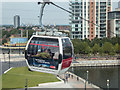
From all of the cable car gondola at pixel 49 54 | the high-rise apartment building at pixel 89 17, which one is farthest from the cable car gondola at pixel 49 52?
the high-rise apartment building at pixel 89 17

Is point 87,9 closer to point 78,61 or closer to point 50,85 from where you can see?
point 78,61

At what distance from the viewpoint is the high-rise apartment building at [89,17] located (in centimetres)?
3791

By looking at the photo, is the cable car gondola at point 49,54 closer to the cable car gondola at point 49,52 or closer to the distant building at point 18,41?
the cable car gondola at point 49,52

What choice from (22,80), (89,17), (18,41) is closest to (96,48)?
(89,17)

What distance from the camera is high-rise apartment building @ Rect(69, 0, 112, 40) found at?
124ft

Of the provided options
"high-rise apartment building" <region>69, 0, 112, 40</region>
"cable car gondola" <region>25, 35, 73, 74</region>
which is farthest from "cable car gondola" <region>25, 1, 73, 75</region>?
"high-rise apartment building" <region>69, 0, 112, 40</region>

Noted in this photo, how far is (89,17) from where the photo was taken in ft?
125

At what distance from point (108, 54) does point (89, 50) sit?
325cm

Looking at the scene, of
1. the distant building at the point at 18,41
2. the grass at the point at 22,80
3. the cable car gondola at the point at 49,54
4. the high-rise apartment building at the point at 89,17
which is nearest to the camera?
the cable car gondola at the point at 49,54

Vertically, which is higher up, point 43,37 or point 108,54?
point 43,37

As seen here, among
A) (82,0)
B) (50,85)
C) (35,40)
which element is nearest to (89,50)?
(82,0)

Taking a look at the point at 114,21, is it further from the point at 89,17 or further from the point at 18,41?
the point at 18,41

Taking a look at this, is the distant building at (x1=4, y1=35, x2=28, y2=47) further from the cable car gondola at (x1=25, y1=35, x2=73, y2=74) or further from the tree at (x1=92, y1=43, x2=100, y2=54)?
the cable car gondola at (x1=25, y1=35, x2=73, y2=74)

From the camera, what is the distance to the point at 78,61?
1156 inches
